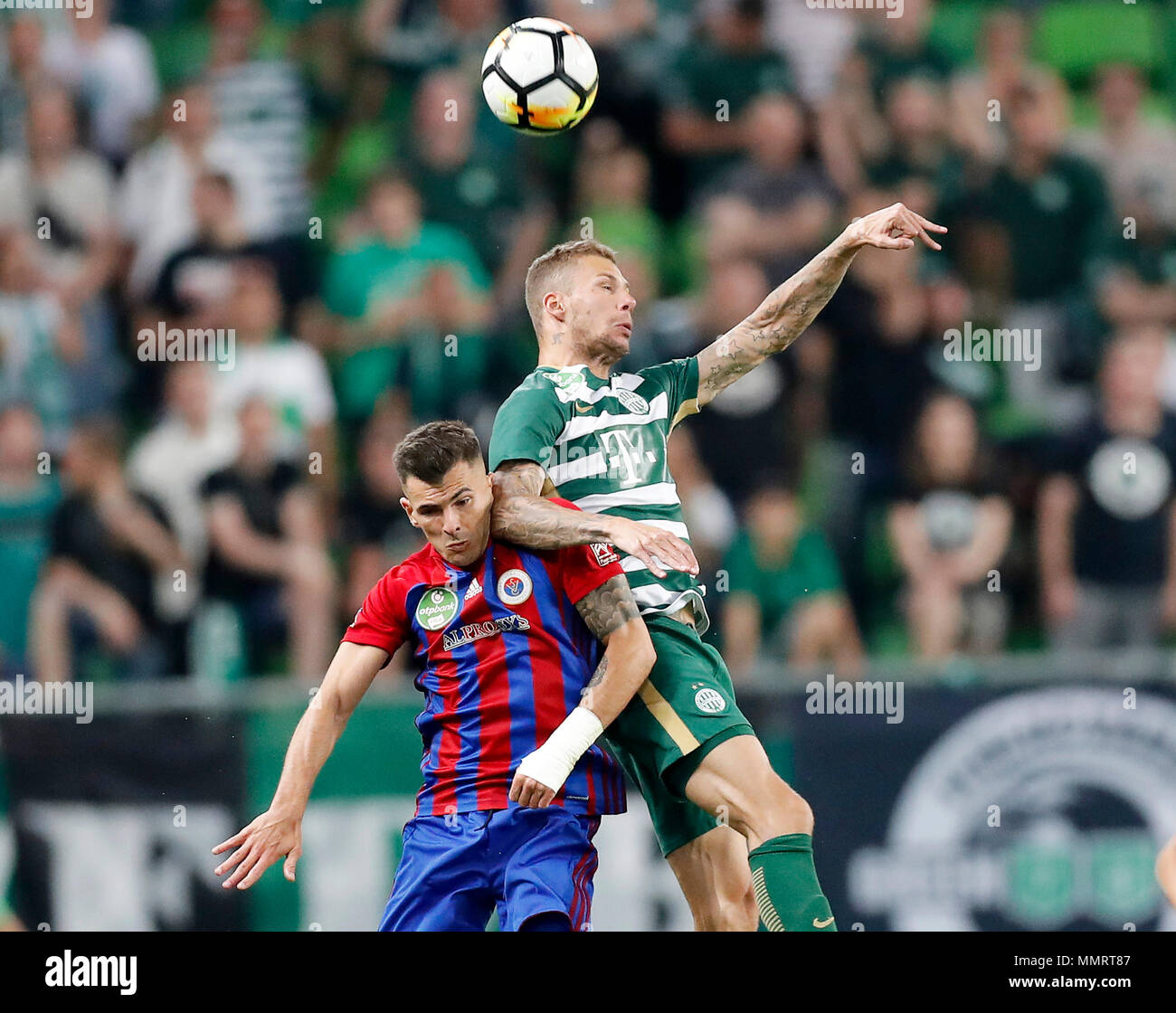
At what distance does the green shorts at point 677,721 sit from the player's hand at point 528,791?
1.93ft

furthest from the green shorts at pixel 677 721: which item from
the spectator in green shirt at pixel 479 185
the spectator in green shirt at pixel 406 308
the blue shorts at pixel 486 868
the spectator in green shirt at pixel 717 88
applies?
the spectator in green shirt at pixel 717 88

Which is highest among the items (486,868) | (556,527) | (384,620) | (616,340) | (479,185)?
(479,185)

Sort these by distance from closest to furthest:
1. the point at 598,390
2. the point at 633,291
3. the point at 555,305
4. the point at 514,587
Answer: the point at 514,587, the point at 598,390, the point at 555,305, the point at 633,291

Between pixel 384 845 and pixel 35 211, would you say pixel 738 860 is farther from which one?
pixel 35 211

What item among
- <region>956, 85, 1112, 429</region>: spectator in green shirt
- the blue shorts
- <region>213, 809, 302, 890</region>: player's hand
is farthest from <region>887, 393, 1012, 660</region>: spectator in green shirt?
<region>213, 809, 302, 890</region>: player's hand

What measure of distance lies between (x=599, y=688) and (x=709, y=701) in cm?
47

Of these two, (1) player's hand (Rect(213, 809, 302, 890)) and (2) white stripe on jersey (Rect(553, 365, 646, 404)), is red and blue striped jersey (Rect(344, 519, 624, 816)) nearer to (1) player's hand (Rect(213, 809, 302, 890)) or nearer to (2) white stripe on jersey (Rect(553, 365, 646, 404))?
(1) player's hand (Rect(213, 809, 302, 890))

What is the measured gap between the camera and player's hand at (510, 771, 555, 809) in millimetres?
4805

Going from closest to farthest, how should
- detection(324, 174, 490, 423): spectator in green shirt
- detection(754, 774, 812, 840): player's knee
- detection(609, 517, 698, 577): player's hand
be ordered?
detection(609, 517, 698, 577): player's hand < detection(754, 774, 812, 840): player's knee < detection(324, 174, 490, 423): spectator in green shirt

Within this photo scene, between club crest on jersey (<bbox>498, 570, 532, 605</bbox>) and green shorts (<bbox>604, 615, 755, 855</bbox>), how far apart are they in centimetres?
53

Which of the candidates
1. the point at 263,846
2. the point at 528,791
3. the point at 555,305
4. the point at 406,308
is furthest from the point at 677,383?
the point at 406,308

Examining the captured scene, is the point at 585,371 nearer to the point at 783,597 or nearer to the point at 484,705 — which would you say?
the point at 484,705

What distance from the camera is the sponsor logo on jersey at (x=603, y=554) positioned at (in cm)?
512

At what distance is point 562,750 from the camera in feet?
15.9
